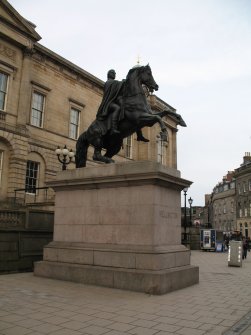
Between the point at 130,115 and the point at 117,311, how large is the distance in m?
5.72

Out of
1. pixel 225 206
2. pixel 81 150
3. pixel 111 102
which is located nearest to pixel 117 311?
pixel 81 150

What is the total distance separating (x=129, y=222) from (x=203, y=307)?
9.62 feet

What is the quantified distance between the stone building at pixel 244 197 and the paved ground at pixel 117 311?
63.0 meters

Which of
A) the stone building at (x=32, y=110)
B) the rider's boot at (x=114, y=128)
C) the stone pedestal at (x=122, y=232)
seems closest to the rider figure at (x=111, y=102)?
the rider's boot at (x=114, y=128)

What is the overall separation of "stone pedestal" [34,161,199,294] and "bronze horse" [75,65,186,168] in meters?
1.27

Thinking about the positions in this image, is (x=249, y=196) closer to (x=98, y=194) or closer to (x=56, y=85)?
(x=56, y=85)

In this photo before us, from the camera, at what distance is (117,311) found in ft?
20.8

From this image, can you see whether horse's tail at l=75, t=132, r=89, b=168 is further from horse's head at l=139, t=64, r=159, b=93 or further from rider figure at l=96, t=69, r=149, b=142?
horse's head at l=139, t=64, r=159, b=93

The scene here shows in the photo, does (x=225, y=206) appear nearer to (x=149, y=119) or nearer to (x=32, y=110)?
(x=32, y=110)

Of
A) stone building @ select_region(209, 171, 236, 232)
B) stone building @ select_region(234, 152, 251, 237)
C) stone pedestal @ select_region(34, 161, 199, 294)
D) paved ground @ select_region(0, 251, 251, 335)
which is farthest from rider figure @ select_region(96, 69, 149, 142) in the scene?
stone building @ select_region(209, 171, 236, 232)

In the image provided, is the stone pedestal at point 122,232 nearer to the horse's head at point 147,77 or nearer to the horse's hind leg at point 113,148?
the horse's hind leg at point 113,148

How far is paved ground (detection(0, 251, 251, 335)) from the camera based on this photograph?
527 centimetres

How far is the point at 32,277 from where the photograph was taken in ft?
34.0

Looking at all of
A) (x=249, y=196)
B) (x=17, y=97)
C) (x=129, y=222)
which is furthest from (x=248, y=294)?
(x=249, y=196)
